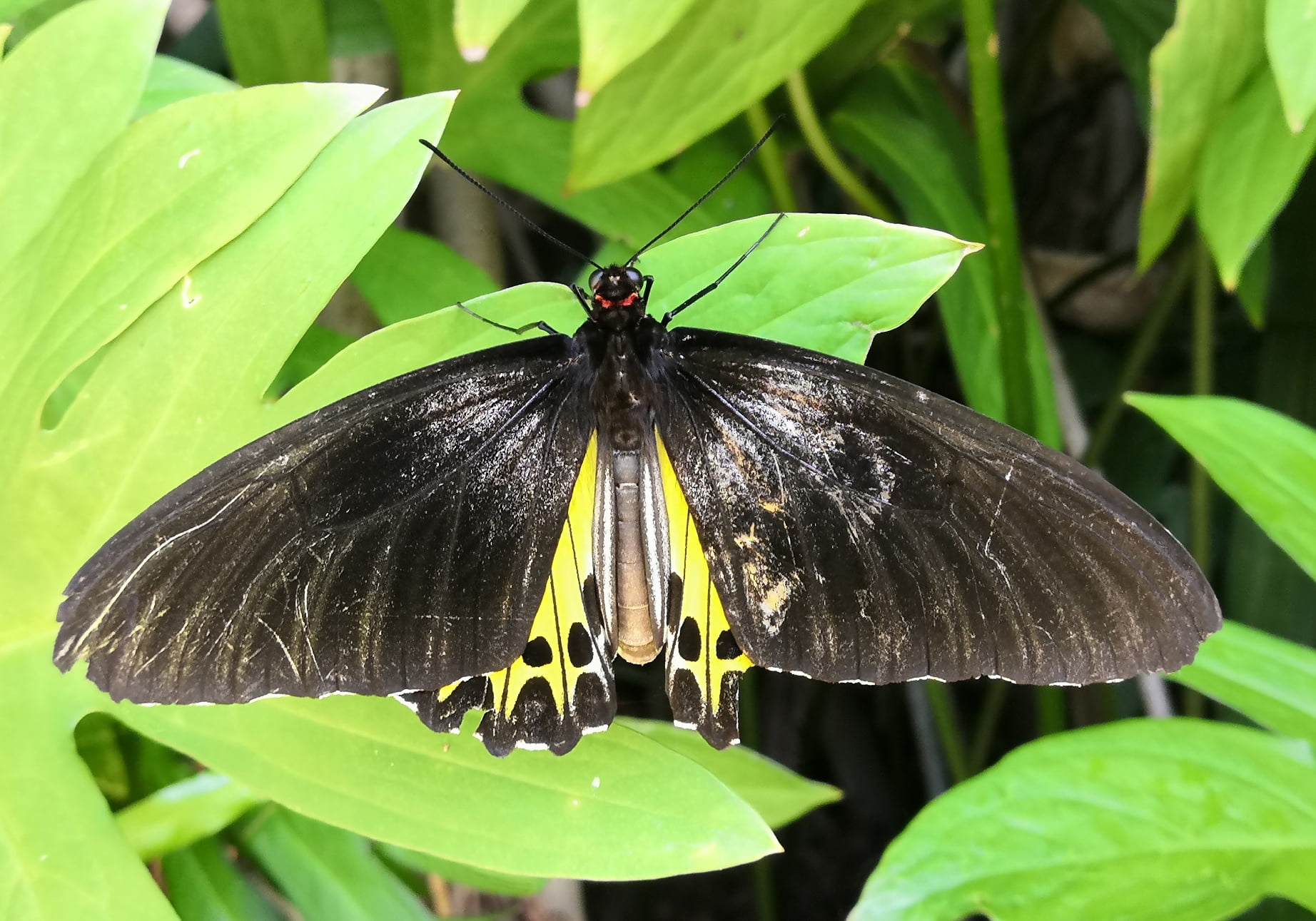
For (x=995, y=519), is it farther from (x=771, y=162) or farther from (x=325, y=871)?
(x=325, y=871)

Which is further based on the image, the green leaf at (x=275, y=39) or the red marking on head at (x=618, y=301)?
the green leaf at (x=275, y=39)

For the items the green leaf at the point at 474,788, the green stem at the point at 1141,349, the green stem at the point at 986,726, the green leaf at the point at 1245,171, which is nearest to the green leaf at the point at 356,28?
the green leaf at the point at 474,788

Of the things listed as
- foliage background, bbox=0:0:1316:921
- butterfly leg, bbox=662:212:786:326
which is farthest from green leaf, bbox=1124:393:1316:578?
butterfly leg, bbox=662:212:786:326

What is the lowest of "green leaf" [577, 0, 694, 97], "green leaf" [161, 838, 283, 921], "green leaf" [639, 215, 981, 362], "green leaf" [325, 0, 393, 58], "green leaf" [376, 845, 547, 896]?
"green leaf" [376, 845, 547, 896]

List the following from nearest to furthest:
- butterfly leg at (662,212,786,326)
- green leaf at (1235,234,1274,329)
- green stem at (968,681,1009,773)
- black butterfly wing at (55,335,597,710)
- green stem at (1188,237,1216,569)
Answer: black butterfly wing at (55,335,597,710) < butterfly leg at (662,212,786,326) < green leaf at (1235,234,1274,329) < green stem at (1188,237,1216,569) < green stem at (968,681,1009,773)

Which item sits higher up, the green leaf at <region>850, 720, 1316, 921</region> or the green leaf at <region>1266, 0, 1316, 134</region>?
the green leaf at <region>1266, 0, 1316, 134</region>

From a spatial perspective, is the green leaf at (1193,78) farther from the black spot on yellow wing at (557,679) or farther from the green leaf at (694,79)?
the black spot on yellow wing at (557,679)

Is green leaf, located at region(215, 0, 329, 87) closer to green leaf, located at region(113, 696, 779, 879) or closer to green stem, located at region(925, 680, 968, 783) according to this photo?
green leaf, located at region(113, 696, 779, 879)

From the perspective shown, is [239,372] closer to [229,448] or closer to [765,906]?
[229,448]
